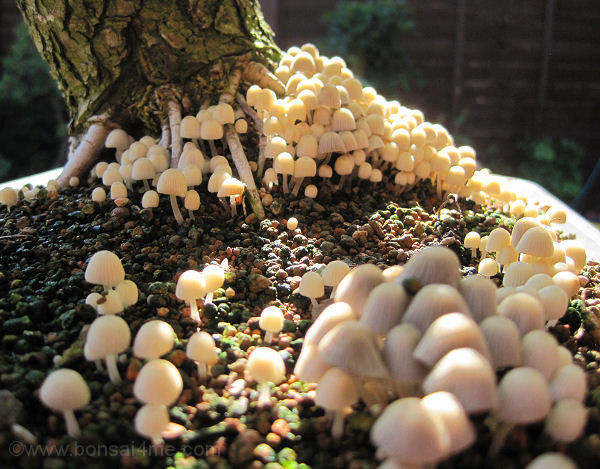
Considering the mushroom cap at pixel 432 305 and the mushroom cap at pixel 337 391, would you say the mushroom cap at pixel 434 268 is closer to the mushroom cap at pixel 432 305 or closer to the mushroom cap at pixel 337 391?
the mushroom cap at pixel 432 305

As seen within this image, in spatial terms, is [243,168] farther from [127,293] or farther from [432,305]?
[432,305]

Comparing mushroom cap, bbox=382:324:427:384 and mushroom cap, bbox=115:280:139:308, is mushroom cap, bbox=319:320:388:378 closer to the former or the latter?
mushroom cap, bbox=382:324:427:384

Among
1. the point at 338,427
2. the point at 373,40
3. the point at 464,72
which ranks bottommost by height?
the point at 338,427

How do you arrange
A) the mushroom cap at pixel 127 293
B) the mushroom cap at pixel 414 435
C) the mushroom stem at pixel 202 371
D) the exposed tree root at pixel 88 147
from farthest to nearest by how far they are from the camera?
the exposed tree root at pixel 88 147 → the mushroom cap at pixel 127 293 → the mushroom stem at pixel 202 371 → the mushroom cap at pixel 414 435

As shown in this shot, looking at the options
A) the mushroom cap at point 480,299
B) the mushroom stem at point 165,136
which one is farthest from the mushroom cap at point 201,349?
the mushroom stem at point 165,136

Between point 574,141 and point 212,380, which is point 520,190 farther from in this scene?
point 574,141

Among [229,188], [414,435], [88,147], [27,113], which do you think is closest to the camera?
[414,435]

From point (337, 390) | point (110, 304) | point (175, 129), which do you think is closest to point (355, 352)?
point (337, 390)
